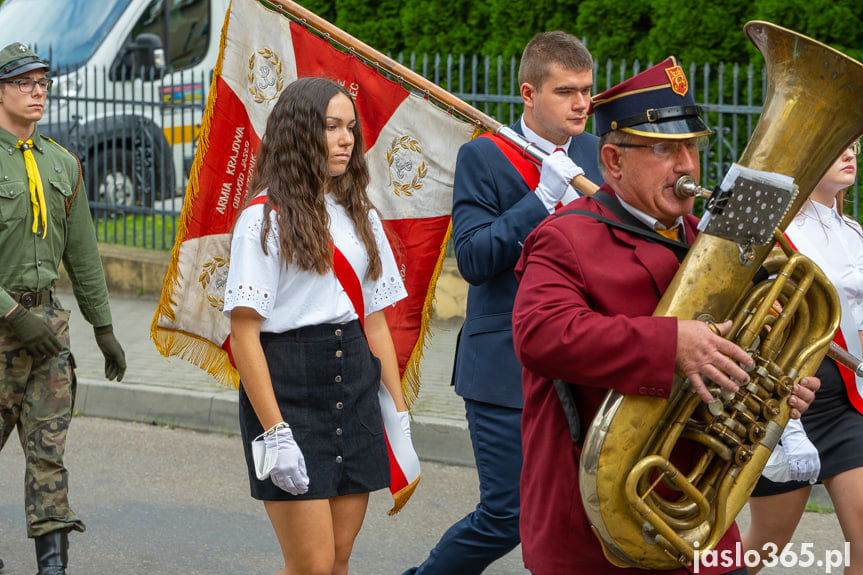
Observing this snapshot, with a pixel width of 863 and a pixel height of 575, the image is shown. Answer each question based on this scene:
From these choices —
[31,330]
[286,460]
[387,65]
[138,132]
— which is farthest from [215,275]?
[138,132]

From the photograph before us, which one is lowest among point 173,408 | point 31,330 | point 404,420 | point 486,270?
point 173,408

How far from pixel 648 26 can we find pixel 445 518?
5.89 m

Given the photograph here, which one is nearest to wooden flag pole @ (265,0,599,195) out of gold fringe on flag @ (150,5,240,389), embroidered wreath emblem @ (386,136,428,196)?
embroidered wreath emblem @ (386,136,428,196)

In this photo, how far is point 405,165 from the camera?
16.2 feet

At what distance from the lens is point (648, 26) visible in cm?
1024

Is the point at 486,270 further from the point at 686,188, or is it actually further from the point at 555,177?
the point at 686,188

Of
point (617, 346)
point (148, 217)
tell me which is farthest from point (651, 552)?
point (148, 217)

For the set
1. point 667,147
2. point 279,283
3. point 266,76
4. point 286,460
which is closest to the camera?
point 667,147

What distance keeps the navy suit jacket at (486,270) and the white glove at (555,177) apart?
4cm

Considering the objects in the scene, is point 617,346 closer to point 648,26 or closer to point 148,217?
point 648,26

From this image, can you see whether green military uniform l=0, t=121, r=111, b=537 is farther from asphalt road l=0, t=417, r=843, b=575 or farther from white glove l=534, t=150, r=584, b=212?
white glove l=534, t=150, r=584, b=212

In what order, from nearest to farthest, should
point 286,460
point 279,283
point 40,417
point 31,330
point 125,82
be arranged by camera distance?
point 286,460 → point 279,283 → point 31,330 → point 40,417 → point 125,82

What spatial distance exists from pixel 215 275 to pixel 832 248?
7.28 feet

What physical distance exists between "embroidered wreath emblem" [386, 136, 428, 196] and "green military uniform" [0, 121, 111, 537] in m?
1.29
